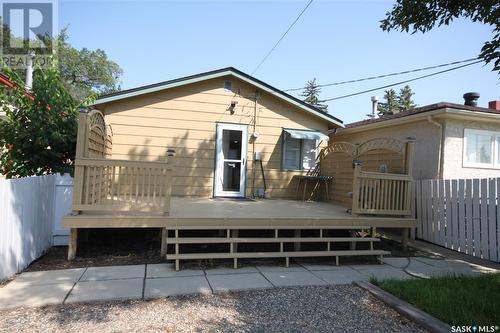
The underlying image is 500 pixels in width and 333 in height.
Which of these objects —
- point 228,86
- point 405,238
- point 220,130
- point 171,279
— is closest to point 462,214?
point 405,238

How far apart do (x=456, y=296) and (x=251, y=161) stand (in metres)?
6.00

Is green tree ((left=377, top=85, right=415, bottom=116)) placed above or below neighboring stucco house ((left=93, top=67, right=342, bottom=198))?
above

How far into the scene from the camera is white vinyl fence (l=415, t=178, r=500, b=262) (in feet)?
18.5

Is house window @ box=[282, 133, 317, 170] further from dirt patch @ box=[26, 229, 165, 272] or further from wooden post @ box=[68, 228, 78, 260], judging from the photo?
wooden post @ box=[68, 228, 78, 260]

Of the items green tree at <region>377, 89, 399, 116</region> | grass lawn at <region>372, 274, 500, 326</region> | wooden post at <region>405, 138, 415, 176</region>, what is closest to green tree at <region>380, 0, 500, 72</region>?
wooden post at <region>405, 138, 415, 176</region>

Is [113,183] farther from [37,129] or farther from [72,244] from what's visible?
[37,129]

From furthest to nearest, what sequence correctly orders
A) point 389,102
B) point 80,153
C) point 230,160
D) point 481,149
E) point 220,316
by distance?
point 389,102 → point 230,160 → point 481,149 → point 80,153 → point 220,316

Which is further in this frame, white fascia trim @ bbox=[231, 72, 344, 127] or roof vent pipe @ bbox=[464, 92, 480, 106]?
roof vent pipe @ bbox=[464, 92, 480, 106]

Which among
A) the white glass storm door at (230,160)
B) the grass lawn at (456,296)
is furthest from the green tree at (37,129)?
the grass lawn at (456,296)

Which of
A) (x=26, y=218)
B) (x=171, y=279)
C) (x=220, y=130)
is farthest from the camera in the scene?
(x=220, y=130)

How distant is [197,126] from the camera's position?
8672mm

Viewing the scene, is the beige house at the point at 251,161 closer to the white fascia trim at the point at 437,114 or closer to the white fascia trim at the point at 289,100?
the white fascia trim at the point at 289,100

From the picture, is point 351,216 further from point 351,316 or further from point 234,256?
point 351,316

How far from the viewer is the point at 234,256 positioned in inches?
195
